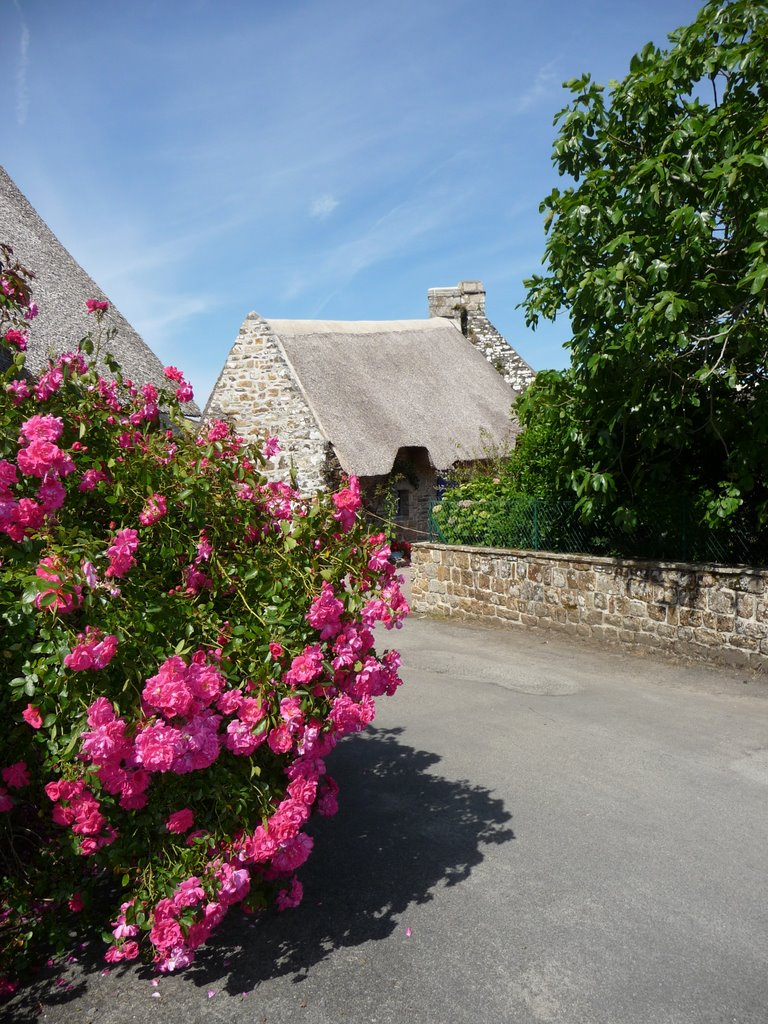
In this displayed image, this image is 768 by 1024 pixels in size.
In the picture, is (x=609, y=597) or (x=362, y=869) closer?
(x=362, y=869)

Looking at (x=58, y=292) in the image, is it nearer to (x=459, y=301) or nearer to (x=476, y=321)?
(x=459, y=301)

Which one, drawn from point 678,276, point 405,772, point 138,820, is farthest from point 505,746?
point 678,276

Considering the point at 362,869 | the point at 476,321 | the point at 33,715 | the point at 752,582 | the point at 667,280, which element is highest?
the point at 476,321

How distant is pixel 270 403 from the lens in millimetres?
18344

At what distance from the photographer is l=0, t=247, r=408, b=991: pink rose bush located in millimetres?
3082

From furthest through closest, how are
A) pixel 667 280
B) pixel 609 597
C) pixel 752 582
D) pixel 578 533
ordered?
pixel 578 533 → pixel 609 597 → pixel 752 582 → pixel 667 280

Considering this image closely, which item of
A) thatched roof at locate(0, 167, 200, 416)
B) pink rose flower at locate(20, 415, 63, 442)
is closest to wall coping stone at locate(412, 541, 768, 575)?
thatched roof at locate(0, 167, 200, 416)

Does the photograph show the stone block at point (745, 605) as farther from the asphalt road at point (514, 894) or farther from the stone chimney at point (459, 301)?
the stone chimney at point (459, 301)

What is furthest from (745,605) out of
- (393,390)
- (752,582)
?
(393,390)

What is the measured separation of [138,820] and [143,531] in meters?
1.30

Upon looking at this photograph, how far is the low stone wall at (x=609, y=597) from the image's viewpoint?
8352mm

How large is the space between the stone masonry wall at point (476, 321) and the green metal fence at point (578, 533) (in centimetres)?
1533

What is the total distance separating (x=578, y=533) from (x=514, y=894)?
23.5ft

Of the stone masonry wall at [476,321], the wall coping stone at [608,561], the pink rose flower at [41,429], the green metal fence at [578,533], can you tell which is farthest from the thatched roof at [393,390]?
the pink rose flower at [41,429]
